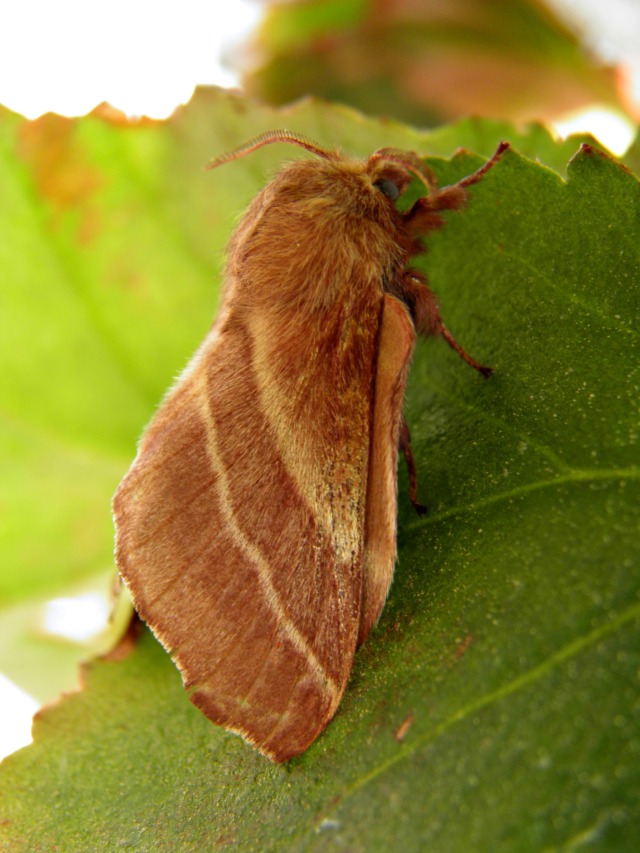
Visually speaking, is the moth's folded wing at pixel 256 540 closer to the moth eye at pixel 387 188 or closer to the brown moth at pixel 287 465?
the brown moth at pixel 287 465

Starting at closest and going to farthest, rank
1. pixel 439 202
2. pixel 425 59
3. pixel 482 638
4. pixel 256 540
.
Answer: pixel 482 638 → pixel 256 540 → pixel 439 202 → pixel 425 59

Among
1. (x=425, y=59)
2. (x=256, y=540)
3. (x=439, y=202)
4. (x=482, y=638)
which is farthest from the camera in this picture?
(x=425, y=59)

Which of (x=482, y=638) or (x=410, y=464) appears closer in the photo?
(x=482, y=638)

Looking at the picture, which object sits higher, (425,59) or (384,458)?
(425,59)

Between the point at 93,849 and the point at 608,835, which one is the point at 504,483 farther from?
the point at 93,849

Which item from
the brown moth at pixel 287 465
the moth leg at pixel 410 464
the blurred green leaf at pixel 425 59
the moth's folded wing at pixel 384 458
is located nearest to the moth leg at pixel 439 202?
the brown moth at pixel 287 465

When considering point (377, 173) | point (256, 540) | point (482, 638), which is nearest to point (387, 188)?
point (377, 173)

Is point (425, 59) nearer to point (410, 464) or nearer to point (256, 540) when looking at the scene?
point (410, 464)

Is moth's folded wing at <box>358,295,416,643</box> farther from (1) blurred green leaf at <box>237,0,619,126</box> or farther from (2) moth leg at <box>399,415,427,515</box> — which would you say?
(1) blurred green leaf at <box>237,0,619,126</box>
